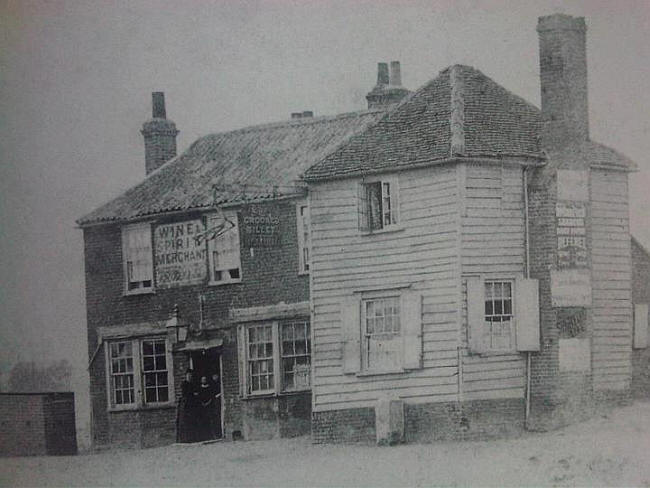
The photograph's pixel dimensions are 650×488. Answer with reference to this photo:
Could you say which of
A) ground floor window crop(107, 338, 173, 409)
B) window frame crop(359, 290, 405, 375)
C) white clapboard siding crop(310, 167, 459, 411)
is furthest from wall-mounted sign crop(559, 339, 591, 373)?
ground floor window crop(107, 338, 173, 409)

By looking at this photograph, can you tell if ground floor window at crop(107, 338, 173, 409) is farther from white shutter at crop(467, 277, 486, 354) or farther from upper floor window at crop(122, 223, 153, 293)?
white shutter at crop(467, 277, 486, 354)

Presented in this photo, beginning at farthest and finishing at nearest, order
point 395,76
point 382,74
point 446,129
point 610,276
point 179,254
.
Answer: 1. point 179,254
2. point 395,76
3. point 382,74
4. point 446,129
5. point 610,276

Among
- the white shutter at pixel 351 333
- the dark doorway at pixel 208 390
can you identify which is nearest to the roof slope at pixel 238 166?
the dark doorway at pixel 208 390

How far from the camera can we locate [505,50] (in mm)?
22484

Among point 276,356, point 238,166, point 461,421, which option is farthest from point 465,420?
point 238,166

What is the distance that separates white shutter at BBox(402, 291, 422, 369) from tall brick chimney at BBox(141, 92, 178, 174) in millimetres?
4545

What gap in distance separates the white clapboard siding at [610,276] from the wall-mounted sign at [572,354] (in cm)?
24

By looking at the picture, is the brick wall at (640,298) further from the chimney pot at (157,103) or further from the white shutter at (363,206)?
the chimney pot at (157,103)

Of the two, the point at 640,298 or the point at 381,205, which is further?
the point at 381,205

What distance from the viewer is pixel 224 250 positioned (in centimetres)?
2586

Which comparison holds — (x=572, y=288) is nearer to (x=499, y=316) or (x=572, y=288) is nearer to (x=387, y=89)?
(x=499, y=316)

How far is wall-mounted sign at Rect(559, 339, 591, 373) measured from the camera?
22984mm

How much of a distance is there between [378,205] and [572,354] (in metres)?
3.66

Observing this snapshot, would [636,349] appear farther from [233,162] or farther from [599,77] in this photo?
[233,162]
